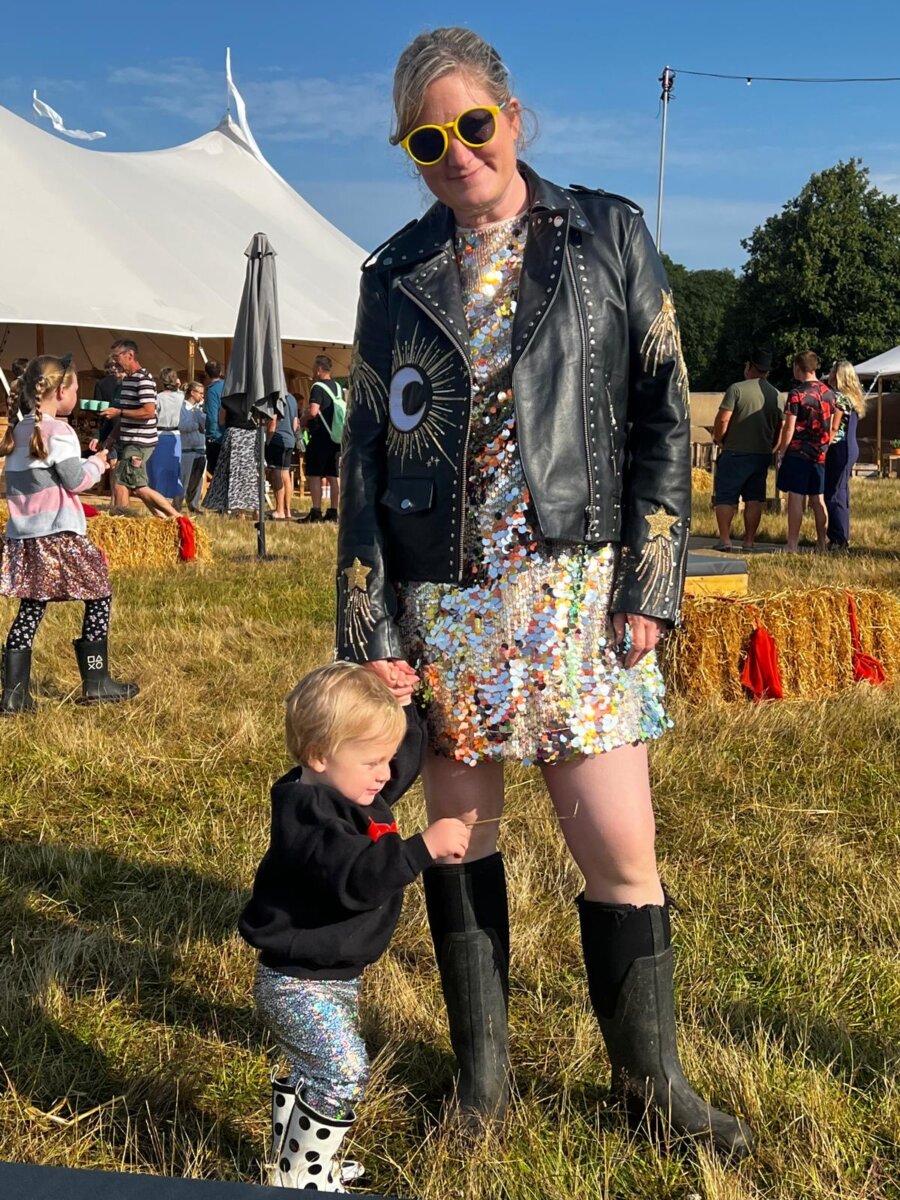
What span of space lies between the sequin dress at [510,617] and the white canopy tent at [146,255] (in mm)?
18335

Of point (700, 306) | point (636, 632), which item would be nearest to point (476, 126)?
point (636, 632)

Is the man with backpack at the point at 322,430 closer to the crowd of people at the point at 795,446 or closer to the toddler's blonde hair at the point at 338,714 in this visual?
the crowd of people at the point at 795,446

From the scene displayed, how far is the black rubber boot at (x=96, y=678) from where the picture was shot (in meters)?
5.73

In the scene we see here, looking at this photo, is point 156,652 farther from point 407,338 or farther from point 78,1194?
point 78,1194

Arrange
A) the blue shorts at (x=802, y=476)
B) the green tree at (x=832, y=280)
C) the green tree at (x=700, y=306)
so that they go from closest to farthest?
the blue shorts at (x=802, y=476) → the green tree at (x=832, y=280) → the green tree at (x=700, y=306)

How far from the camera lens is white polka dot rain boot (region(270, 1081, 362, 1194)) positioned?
2119mm

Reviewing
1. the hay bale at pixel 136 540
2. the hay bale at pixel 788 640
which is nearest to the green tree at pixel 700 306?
the hay bale at pixel 136 540

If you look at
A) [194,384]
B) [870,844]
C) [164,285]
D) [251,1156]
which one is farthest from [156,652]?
[164,285]

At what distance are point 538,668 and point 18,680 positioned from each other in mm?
4048

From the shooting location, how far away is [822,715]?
17.3 ft

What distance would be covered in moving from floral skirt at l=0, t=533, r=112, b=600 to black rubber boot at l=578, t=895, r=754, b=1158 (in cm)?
402

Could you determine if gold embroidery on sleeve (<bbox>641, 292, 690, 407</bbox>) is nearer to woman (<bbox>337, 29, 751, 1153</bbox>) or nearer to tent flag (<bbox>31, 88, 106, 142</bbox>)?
woman (<bbox>337, 29, 751, 1153</bbox>)

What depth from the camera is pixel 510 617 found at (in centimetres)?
224

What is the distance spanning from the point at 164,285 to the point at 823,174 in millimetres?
36464
